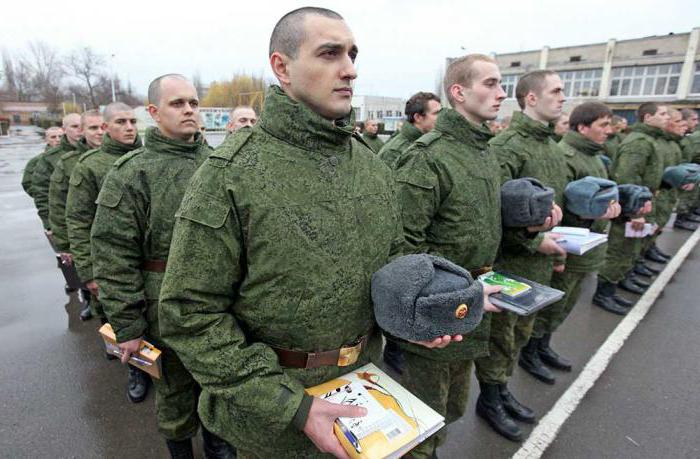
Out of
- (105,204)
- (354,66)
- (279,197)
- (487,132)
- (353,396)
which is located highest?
(354,66)

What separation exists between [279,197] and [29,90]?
7729cm

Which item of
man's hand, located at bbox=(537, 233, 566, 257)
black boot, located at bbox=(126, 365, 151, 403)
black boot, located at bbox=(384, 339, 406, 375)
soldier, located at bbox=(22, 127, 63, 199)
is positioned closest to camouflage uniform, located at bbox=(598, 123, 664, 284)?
man's hand, located at bbox=(537, 233, 566, 257)

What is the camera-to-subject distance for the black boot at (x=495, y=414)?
2753mm

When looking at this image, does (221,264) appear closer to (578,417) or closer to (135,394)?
(135,394)

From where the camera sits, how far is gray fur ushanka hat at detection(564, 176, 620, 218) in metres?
2.96

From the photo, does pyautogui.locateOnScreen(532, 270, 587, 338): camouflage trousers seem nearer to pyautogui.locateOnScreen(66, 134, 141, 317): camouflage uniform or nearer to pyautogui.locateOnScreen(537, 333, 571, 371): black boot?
pyautogui.locateOnScreen(537, 333, 571, 371): black boot

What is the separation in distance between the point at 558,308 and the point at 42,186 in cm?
656

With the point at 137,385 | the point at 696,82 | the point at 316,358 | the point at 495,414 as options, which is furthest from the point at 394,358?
the point at 696,82

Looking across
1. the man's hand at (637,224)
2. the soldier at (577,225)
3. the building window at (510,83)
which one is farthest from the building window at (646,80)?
the soldier at (577,225)

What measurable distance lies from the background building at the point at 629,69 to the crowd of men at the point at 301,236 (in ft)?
101

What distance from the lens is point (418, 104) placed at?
16.2 feet

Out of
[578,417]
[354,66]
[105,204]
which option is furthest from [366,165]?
[578,417]

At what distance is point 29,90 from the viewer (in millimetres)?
59156

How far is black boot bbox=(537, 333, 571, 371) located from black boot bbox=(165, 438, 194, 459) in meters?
3.00
